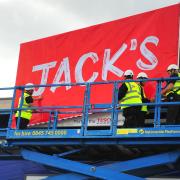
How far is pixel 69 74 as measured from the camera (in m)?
12.3

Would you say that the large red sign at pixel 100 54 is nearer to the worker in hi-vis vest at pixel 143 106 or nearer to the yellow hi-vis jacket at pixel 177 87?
the worker in hi-vis vest at pixel 143 106

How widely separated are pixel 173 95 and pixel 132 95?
2.82 ft

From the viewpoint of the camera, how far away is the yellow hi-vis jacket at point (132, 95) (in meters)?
9.23

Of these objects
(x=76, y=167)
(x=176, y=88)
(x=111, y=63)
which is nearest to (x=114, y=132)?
(x=76, y=167)

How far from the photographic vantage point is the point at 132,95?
30.4ft

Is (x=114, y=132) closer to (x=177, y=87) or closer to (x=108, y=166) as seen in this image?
(x=108, y=166)

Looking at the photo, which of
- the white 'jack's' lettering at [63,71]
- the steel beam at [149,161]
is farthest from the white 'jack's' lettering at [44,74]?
the steel beam at [149,161]

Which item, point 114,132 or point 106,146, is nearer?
point 114,132

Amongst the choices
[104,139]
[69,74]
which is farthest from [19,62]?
[104,139]

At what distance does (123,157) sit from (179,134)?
7.88 ft

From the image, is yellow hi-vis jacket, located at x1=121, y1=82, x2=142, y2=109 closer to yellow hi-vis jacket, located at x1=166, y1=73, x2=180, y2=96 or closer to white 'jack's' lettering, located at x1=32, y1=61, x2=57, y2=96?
yellow hi-vis jacket, located at x1=166, y1=73, x2=180, y2=96

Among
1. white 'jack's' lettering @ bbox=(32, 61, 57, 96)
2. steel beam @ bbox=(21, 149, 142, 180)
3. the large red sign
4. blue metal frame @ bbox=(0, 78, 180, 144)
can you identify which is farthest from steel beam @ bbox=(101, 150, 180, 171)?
white 'jack's' lettering @ bbox=(32, 61, 57, 96)

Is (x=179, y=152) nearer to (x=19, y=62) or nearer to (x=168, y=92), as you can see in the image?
(x=168, y=92)

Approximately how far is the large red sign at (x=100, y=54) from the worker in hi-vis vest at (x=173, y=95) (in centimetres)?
115
